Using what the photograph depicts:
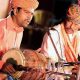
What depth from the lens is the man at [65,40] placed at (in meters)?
3.68

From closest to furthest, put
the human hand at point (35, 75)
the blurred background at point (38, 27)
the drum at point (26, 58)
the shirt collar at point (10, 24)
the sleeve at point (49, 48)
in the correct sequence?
1. the human hand at point (35, 75)
2. the drum at point (26, 58)
3. the shirt collar at point (10, 24)
4. the sleeve at point (49, 48)
5. the blurred background at point (38, 27)

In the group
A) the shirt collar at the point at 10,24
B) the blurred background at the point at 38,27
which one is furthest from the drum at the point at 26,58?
the blurred background at the point at 38,27

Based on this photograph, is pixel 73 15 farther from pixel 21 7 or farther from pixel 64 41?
pixel 21 7

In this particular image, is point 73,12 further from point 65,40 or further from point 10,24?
point 10,24

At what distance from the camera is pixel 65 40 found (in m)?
3.80

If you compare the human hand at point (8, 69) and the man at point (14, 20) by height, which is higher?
the man at point (14, 20)

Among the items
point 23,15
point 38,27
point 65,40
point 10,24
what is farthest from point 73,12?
point 38,27

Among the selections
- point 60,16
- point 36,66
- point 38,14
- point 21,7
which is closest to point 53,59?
point 36,66

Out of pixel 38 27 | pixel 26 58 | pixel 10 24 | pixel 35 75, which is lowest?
pixel 35 75

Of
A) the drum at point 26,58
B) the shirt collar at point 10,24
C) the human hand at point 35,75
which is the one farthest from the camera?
the shirt collar at point 10,24

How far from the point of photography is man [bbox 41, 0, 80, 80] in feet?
12.1

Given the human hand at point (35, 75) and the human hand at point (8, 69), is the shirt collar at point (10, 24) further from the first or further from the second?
the human hand at point (35, 75)

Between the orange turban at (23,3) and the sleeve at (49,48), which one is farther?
the sleeve at (49,48)

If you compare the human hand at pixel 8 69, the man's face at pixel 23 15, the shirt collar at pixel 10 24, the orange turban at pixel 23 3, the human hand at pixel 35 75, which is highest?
the orange turban at pixel 23 3
